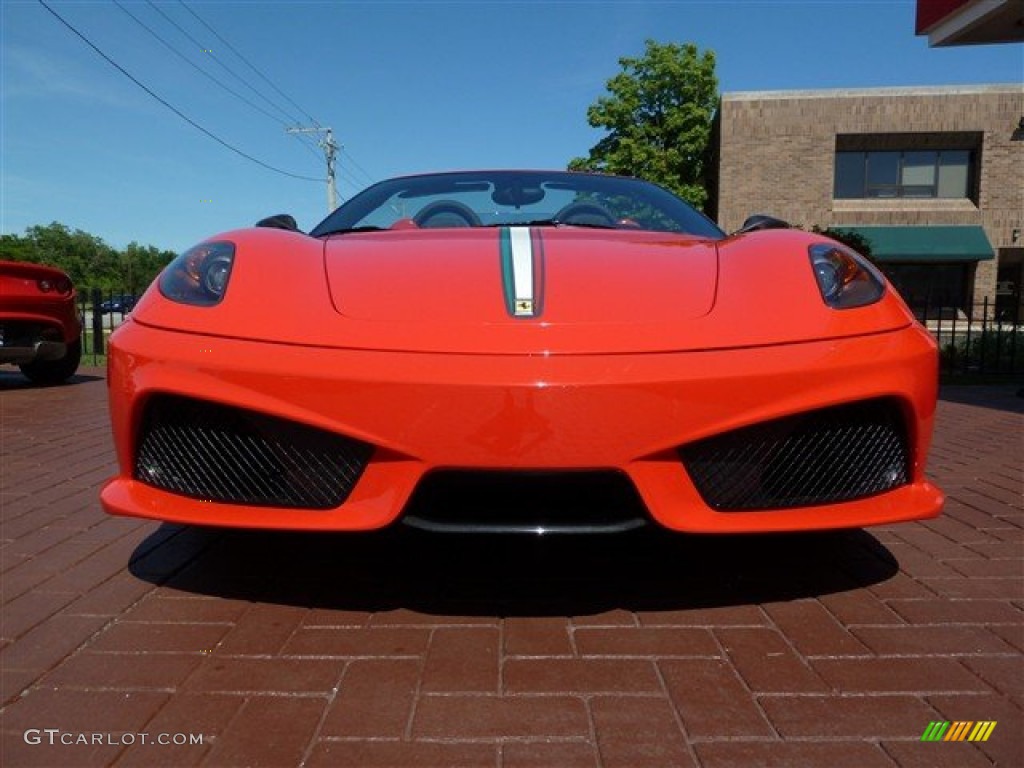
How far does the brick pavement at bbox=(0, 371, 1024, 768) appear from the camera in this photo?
1300 millimetres

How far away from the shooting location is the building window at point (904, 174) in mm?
25281

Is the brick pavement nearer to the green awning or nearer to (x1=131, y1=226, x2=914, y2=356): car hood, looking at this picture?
(x1=131, y1=226, x2=914, y2=356): car hood

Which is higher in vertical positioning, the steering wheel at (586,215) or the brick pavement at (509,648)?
the steering wheel at (586,215)

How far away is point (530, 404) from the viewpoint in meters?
1.53

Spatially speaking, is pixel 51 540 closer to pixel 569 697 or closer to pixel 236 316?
pixel 236 316

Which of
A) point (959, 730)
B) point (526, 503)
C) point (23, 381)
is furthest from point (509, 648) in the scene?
point (23, 381)

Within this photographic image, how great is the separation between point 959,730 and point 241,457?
1608 mm

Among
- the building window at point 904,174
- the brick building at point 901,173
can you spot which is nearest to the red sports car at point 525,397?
the brick building at point 901,173

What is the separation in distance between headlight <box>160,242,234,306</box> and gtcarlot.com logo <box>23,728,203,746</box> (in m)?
0.98

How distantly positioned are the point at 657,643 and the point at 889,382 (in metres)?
0.83

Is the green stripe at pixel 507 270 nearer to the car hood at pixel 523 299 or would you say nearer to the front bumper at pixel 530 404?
the car hood at pixel 523 299

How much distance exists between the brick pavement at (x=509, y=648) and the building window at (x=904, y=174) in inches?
1053

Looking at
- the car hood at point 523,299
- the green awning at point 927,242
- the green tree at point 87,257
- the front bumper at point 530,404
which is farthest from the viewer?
the green tree at point 87,257

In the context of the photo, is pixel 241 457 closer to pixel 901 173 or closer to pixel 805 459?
pixel 805 459
